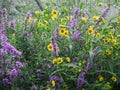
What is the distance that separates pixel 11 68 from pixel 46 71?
291 mm

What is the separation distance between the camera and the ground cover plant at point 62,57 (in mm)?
2750

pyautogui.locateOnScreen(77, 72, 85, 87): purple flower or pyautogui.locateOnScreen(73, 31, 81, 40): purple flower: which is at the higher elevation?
pyautogui.locateOnScreen(73, 31, 81, 40): purple flower

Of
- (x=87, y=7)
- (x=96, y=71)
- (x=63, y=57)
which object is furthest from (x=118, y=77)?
(x=87, y=7)

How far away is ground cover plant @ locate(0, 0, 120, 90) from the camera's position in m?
2.75

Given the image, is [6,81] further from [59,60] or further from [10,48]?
[59,60]

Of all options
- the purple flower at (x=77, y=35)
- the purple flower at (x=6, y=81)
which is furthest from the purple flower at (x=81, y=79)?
the purple flower at (x=6, y=81)

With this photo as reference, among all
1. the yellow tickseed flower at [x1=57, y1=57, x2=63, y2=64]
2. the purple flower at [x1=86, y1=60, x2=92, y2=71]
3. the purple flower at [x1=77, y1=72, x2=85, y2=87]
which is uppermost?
the yellow tickseed flower at [x1=57, y1=57, x2=63, y2=64]

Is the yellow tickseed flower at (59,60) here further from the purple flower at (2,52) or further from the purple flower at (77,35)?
the purple flower at (2,52)

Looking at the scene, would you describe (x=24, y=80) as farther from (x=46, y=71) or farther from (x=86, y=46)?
(x=86, y=46)

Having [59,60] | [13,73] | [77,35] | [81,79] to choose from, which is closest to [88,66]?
[81,79]

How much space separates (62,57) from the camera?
2.91 m

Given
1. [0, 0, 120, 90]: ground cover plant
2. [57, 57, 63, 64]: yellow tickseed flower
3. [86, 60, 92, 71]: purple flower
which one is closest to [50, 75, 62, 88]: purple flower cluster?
[0, 0, 120, 90]: ground cover plant

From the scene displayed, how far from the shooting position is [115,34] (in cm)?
339

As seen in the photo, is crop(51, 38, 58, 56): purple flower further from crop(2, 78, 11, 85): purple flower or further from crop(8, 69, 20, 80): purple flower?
crop(2, 78, 11, 85): purple flower
